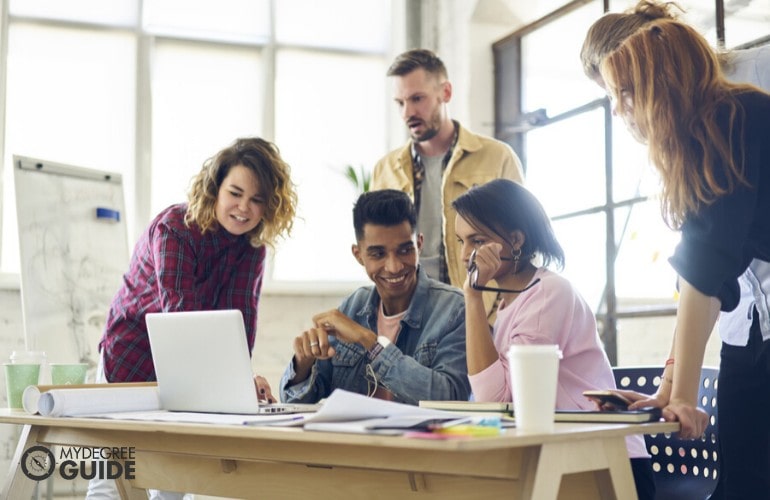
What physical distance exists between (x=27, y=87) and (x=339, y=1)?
157 centimetres

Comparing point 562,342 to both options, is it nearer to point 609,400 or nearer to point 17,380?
point 609,400

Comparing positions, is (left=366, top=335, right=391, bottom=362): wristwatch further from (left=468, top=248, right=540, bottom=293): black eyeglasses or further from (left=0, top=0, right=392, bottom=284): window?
(left=0, top=0, right=392, bottom=284): window

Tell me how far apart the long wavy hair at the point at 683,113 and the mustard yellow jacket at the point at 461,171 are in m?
1.62

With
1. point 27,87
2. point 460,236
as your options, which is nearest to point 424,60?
point 460,236

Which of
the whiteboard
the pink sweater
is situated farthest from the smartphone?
the whiteboard

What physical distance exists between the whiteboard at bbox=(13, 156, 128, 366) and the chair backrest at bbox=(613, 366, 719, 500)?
8.25 ft

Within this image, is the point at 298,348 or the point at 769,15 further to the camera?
the point at 769,15

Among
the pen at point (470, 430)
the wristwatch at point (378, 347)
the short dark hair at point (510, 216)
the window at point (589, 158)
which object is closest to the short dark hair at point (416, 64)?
the window at point (589, 158)

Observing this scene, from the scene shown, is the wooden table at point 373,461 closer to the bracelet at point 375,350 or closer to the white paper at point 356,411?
the white paper at point 356,411

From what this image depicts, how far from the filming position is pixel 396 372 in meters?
1.83

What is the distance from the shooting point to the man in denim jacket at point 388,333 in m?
1.84

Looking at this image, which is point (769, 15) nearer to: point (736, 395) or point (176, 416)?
point (736, 395)

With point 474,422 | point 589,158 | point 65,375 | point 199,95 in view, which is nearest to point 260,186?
point 65,375

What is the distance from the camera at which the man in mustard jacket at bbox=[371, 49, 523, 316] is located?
3.02 metres
